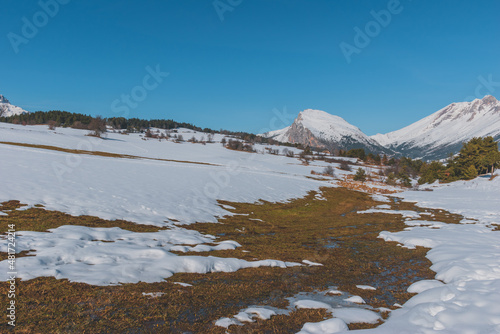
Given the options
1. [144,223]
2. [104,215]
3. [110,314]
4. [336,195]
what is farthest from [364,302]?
[336,195]

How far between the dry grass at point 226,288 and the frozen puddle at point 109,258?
537mm

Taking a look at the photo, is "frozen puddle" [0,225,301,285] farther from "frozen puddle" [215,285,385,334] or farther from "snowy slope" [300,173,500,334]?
"snowy slope" [300,173,500,334]

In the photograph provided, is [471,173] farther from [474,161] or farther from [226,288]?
[226,288]

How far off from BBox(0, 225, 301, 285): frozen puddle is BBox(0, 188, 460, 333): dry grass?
537mm

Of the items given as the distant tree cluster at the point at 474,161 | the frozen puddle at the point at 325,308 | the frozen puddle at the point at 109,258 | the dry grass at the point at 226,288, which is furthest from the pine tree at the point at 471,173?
the frozen puddle at the point at 325,308

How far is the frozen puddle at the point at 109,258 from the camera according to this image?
878 cm

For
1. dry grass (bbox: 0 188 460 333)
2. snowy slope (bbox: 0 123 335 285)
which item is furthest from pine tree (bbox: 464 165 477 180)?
dry grass (bbox: 0 188 460 333)

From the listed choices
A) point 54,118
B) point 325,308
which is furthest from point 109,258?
point 54,118

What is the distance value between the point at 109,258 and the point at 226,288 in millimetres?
5135

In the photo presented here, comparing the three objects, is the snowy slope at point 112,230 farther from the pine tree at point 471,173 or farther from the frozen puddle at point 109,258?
the pine tree at point 471,173

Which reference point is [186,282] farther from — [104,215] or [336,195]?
[336,195]

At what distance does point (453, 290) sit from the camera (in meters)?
8.86

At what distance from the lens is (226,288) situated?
9.20 metres

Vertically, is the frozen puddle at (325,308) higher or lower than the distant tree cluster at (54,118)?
lower
